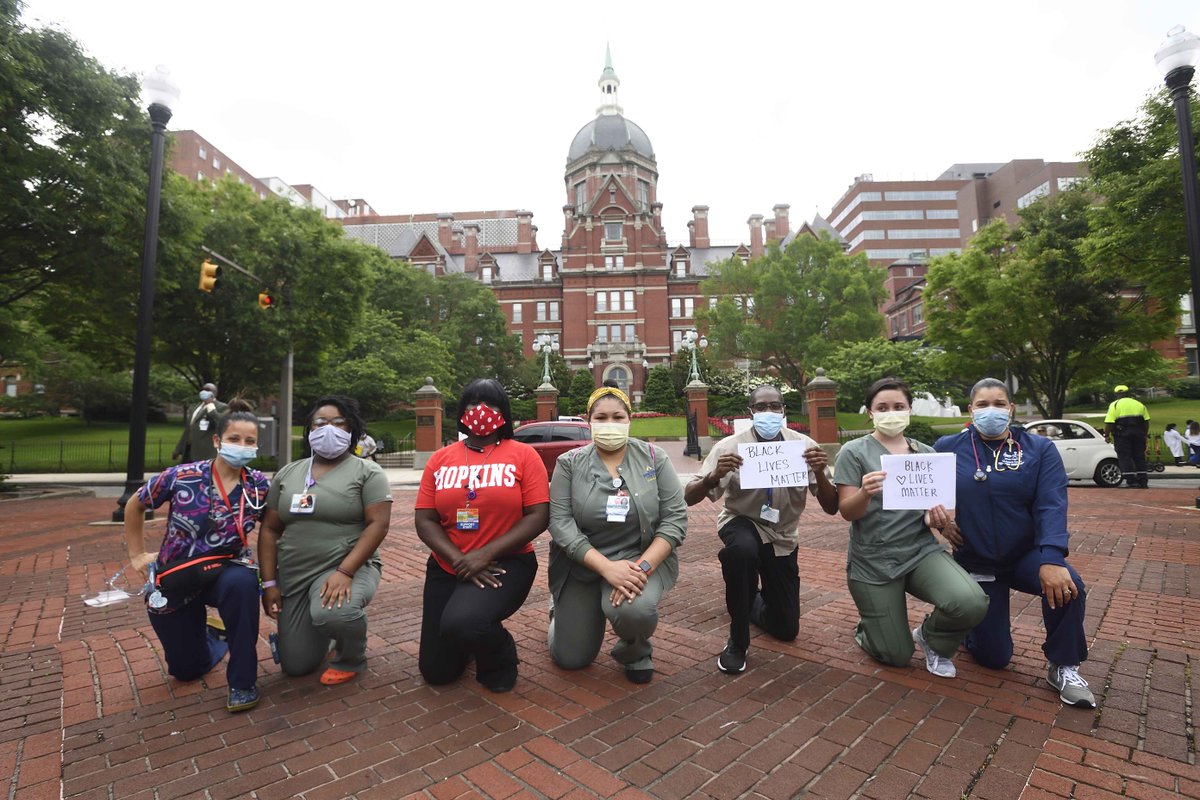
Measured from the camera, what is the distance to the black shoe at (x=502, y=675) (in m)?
3.52

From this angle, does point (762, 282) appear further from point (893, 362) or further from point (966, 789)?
point (966, 789)

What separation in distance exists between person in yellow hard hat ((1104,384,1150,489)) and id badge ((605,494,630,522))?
13.8 metres

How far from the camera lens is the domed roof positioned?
64438 mm

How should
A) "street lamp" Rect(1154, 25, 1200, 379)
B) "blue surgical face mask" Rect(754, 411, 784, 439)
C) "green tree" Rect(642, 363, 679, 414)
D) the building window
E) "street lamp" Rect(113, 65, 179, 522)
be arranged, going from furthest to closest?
the building window
"green tree" Rect(642, 363, 679, 414)
"street lamp" Rect(113, 65, 179, 522)
"street lamp" Rect(1154, 25, 1200, 379)
"blue surgical face mask" Rect(754, 411, 784, 439)

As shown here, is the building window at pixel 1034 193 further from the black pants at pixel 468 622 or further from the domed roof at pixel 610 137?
the black pants at pixel 468 622

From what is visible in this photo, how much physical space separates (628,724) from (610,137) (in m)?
68.9

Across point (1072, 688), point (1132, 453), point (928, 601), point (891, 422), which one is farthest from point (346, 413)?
point (1132, 453)

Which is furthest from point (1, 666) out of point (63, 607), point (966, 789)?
point (966, 789)

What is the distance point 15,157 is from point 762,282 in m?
33.9

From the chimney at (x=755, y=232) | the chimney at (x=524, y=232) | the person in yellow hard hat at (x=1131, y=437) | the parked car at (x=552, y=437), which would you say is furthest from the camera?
the chimney at (x=524, y=232)

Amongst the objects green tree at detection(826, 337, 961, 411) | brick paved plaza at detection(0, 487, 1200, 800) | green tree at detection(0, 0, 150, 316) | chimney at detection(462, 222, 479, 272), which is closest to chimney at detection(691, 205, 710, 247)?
chimney at detection(462, 222, 479, 272)

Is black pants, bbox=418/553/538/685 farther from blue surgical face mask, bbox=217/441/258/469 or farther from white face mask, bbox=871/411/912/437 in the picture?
white face mask, bbox=871/411/912/437

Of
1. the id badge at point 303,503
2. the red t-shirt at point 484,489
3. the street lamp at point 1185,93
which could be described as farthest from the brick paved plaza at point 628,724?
the street lamp at point 1185,93

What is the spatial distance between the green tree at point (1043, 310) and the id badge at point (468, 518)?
21.8 meters
